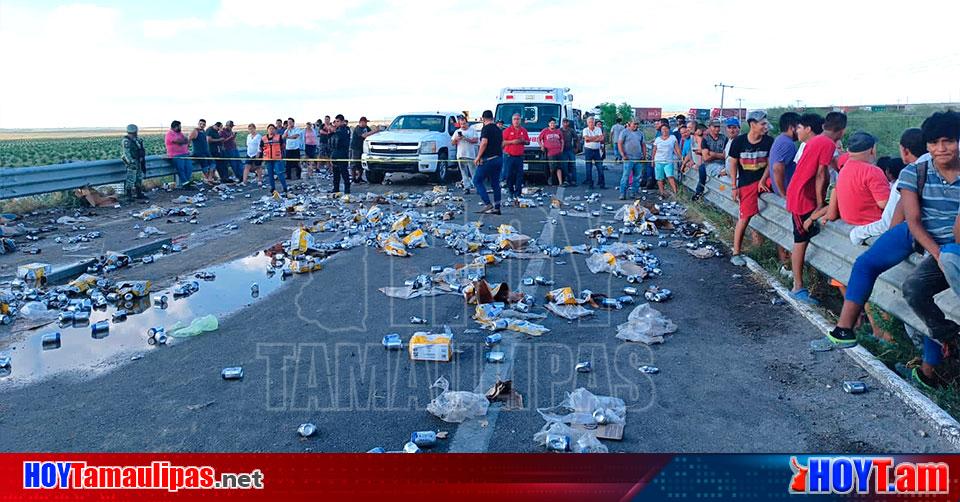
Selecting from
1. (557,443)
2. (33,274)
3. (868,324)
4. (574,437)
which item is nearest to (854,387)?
(868,324)

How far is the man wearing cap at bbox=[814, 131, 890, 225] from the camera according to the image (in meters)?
6.00

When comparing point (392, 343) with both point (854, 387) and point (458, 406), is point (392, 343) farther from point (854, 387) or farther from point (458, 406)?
point (854, 387)

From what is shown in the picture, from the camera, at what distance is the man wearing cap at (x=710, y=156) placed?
45.1 ft

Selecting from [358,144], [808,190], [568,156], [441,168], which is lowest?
[441,168]

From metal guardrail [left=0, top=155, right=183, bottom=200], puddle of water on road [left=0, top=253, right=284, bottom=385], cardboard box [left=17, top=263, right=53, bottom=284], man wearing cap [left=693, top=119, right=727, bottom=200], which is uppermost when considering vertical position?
man wearing cap [left=693, top=119, right=727, bottom=200]

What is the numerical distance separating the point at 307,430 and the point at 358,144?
57.4 ft

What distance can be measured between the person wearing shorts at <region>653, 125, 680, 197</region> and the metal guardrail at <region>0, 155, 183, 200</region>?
1207cm

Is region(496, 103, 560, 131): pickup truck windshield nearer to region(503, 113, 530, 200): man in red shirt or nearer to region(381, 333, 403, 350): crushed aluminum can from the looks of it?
region(503, 113, 530, 200): man in red shirt

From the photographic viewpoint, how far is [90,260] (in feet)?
30.6

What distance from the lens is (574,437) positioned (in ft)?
13.6

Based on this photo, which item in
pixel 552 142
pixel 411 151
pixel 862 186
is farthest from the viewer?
pixel 411 151

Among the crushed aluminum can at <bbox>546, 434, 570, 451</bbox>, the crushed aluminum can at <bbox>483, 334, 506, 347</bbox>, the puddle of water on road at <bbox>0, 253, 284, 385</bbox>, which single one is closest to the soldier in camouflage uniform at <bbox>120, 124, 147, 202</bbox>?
the puddle of water on road at <bbox>0, 253, 284, 385</bbox>

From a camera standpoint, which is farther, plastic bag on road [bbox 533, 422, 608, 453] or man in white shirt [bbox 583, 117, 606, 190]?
man in white shirt [bbox 583, 117, 606, 190]

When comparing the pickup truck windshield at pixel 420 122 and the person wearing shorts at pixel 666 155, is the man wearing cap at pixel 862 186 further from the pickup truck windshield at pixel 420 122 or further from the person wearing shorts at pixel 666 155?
the pickup truck windshield at pixel 420 122
